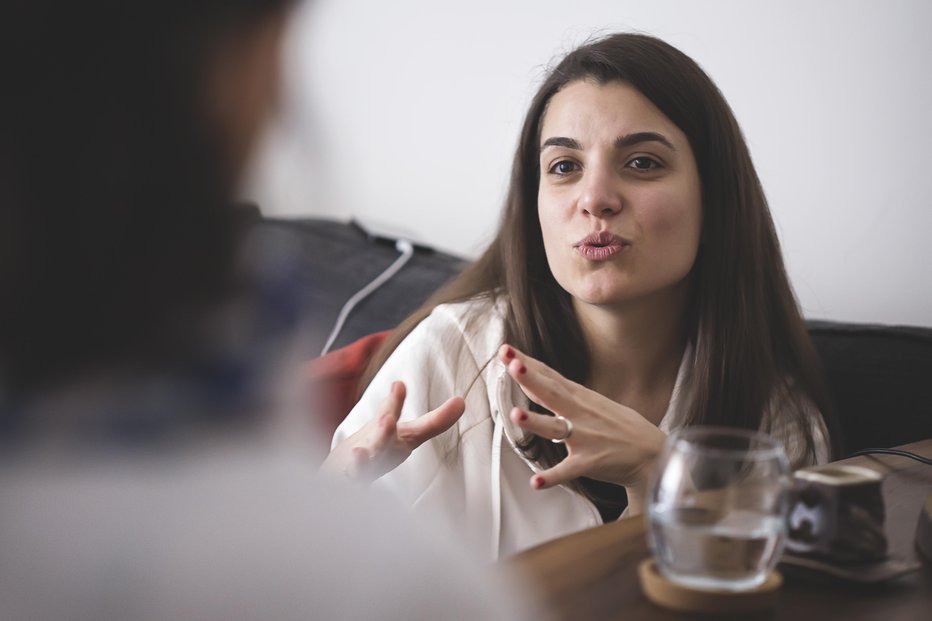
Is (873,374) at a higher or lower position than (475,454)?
higher

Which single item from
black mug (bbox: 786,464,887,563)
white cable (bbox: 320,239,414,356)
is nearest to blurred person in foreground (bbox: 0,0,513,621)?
black mug (bbox: 786,464,887,563)

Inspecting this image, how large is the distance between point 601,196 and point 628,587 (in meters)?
0.74

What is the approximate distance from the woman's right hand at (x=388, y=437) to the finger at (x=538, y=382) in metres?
0.07

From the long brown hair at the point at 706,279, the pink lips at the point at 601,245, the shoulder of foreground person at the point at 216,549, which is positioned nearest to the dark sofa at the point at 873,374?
the long brown hair at the point at 706,279

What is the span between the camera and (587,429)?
1.09 metres

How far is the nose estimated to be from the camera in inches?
53.2

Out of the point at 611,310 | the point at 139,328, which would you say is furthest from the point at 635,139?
the point at 139,328

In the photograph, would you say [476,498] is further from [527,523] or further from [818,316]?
[818,316]

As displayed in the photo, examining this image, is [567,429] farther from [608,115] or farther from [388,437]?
[608,115]

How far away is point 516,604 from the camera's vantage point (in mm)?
410

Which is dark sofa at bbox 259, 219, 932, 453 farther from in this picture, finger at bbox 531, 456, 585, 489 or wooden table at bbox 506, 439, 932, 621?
wooden table at bbox 506, 439, 932, 621

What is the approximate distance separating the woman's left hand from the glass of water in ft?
0.99

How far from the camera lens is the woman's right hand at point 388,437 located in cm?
95

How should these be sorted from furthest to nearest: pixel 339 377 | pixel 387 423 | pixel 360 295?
pixel 360 295 → pixel 339 377 → pixel 387 423
